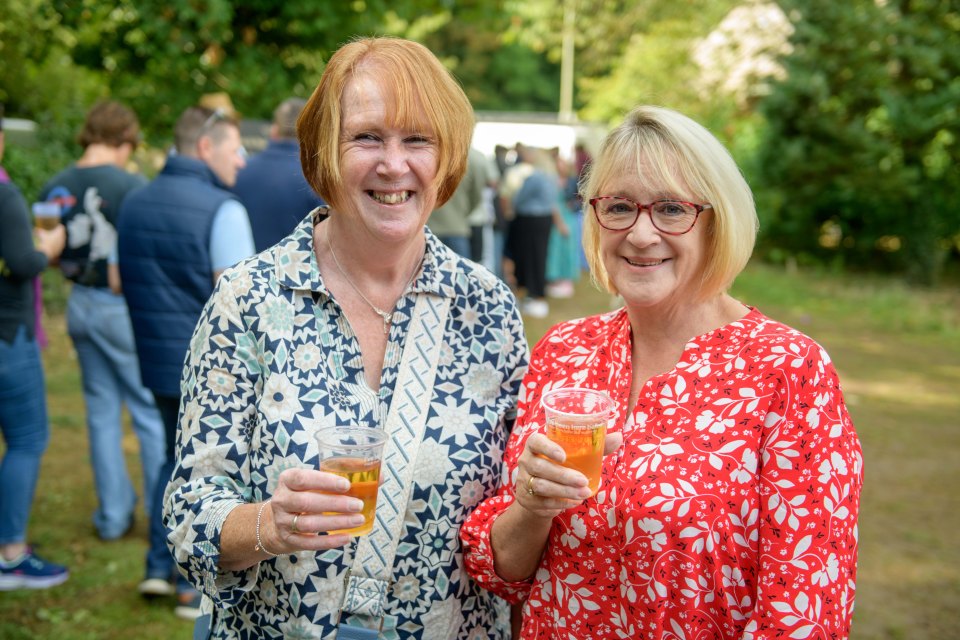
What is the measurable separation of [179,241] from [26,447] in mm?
1482

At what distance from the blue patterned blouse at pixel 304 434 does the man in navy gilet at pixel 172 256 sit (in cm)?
206

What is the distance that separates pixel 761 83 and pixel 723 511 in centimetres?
1805

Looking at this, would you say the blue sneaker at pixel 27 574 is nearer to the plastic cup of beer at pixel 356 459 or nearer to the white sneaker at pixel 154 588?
the white sneaker at pixel 154 588

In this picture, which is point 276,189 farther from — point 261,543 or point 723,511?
point 723,511

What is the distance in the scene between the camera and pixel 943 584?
5176 mm

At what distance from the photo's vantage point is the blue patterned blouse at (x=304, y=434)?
6.70 feet

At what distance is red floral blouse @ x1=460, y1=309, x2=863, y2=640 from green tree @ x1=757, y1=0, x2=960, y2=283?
1614cm

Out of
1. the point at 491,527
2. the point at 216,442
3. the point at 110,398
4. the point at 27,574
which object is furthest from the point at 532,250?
the point at 216,442

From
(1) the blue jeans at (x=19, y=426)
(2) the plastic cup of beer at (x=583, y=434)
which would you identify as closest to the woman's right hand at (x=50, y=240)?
(1) the blue jeans at (x=19, y=426)

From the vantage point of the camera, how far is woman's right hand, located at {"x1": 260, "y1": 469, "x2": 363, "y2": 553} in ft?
5.72

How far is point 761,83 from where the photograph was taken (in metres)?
18.3

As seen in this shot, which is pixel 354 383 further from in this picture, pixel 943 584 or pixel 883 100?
pixel 883 100

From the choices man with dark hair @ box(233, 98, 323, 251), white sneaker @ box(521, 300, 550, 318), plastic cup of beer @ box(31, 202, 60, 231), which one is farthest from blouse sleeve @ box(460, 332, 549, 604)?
white sneaker @ box(521, 300, 550, 318)

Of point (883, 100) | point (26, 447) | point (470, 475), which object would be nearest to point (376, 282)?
point (470, 475)
